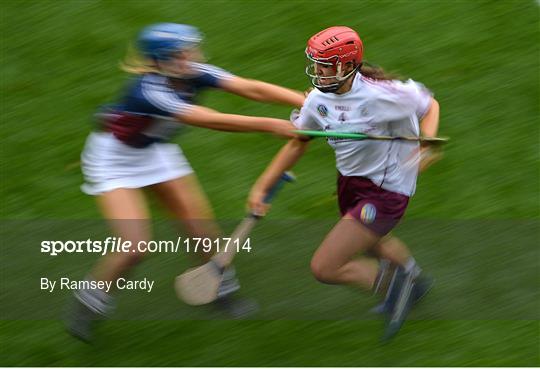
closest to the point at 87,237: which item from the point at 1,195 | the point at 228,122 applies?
the point at 1,195

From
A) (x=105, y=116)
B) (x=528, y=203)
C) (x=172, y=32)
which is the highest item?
(x=172, y=32)

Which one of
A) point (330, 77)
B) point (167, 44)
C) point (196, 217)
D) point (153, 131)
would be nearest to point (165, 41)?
point (167, 44)

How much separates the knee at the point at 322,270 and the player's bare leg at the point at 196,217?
2.08 feet

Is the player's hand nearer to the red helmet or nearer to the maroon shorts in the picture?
the maroon shorts

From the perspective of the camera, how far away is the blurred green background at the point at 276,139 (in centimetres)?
669

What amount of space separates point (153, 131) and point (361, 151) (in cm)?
114

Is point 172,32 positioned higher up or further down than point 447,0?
higher up

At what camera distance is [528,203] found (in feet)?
25.5

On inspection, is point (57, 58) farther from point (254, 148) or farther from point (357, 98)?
point (357, 98)

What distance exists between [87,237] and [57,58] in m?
1.85

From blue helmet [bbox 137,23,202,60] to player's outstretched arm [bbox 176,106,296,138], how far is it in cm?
32

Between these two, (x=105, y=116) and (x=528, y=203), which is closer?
(x=105, y=116)

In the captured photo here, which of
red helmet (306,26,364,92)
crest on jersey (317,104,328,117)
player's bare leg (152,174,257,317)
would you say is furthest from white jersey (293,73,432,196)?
player's bare leg (152,174,257,317)

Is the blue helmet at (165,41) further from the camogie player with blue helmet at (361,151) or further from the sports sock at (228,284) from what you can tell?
the sports sock at (228,284)
